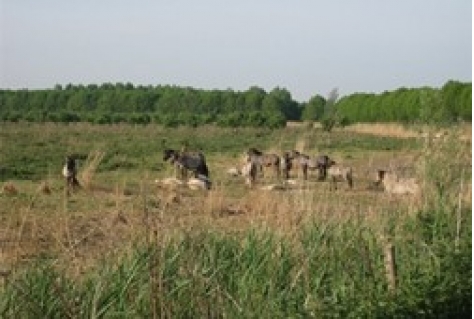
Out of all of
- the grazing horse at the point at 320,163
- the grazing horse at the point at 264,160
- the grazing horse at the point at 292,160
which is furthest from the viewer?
the grazing horse at the point at 264,160

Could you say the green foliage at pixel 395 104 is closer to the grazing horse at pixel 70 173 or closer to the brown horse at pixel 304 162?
the brown horse at pixel 304 162

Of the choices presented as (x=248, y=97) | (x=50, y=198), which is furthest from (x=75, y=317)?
(x=248, y=97)

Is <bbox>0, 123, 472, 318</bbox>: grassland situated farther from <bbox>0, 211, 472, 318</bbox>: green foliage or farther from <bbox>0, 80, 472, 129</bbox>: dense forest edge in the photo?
<bbox>0, 80, 472, 129</bbox>: dense forest edge

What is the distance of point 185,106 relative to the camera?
105500mm

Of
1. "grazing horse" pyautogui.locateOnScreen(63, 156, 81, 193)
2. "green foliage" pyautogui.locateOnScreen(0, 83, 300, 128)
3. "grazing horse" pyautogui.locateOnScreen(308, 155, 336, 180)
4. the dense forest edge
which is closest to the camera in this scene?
"grazing horse" pyautogui.locateOnScreen(63, 156, 81, 193)

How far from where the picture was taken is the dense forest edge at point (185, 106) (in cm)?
7019

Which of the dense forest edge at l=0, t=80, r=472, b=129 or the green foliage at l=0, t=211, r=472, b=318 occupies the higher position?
the dense forest edge at l=0, t=80, r=472, b=129

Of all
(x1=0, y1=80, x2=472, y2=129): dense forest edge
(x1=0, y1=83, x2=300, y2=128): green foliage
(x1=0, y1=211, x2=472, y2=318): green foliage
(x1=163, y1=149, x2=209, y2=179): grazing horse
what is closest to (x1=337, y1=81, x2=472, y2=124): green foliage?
(x1=0, y1=80, x2=472, y2=129): dense forest edge

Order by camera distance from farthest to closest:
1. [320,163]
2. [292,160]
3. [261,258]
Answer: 1. [292,160]
2. [320,163]
3. [261,258]

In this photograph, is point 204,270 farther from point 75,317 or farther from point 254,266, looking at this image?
point 75,317

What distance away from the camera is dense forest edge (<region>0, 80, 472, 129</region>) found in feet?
230

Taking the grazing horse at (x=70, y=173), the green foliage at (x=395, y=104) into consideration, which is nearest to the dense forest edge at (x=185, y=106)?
the green foliage at (x=395, y=104)

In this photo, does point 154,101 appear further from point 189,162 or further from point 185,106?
point 189,162

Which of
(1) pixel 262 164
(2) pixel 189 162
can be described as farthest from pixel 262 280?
(1) pixel 262 164
